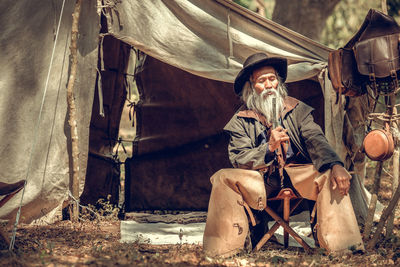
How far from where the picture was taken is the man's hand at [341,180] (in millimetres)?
3574

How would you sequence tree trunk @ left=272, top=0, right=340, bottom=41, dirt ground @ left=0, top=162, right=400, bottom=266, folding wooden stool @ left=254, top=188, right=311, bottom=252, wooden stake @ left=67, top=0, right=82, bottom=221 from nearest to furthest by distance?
dirt ground @ left=0, top=162, right=400, bottom=266, folding wooden stool @ left=254, top=188, right=311, bottom=252, wooden stake @ left=67, top=0, right=82, bottom=221, tree trunk @ left=272, top=0, right=340, bottom=41

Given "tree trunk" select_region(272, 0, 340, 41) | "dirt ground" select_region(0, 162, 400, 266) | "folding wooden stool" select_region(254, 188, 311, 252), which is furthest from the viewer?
"tree trunk" select_region(272, 0, 340, 41)

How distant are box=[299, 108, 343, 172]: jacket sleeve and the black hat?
0.47 meters

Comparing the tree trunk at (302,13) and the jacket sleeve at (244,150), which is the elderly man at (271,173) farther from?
the tree trunk at (302,13)

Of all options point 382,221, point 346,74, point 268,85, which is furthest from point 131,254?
point 346,74

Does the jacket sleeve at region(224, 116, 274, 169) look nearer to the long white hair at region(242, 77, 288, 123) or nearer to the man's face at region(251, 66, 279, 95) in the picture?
the long white hair at region(242, 77, 288, 123)

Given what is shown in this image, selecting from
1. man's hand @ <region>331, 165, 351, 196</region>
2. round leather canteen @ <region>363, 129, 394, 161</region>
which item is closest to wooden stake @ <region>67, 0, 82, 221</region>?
man's hand @ <region>331, 165, 351, 196</region>

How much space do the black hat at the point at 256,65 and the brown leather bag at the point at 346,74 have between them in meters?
0.41

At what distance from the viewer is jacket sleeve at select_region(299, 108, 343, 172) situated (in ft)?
12.2

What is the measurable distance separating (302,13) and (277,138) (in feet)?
15.3

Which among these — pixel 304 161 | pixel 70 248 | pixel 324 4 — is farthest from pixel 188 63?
pixel 324 4

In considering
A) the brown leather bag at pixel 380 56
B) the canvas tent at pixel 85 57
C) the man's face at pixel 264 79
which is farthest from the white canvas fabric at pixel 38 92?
the brown leather bag at pixel 380 56

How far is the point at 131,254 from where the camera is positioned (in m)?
3.74

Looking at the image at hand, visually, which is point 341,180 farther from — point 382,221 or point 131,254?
point 131,254
